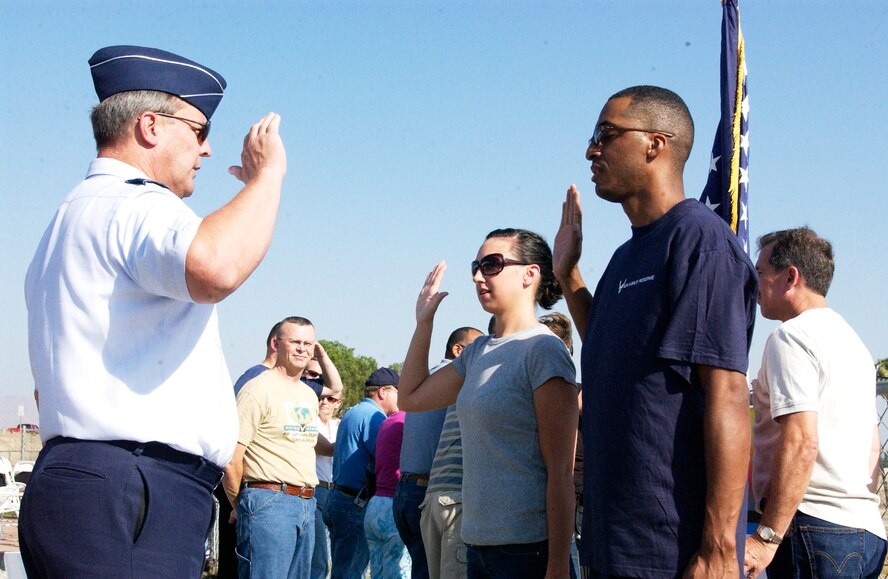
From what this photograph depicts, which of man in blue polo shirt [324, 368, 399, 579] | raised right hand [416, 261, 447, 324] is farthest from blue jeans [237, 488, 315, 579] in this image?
raised right hand [416, 261, 447, 324]

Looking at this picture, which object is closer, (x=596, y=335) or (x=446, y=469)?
(x=596, y=335)

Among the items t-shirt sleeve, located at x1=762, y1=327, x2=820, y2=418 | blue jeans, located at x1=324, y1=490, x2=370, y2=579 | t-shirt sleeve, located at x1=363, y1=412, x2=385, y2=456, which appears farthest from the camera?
t-shirt sleeve, located at x1=363, y1=412, x2=385, y2=456

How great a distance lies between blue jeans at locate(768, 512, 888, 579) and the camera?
357 cm

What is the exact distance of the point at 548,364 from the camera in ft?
12.3

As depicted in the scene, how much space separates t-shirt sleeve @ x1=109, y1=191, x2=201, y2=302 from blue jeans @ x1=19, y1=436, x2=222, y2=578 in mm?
392

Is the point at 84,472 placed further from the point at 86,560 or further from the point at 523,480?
the point at 523,480

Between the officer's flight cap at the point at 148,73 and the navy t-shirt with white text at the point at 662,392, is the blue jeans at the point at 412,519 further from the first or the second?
the officer's flight cap at the point at 148,73

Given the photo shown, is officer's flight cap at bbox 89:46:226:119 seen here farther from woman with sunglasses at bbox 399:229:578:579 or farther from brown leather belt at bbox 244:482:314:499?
brown leather belt at bbox 244:482:314:499

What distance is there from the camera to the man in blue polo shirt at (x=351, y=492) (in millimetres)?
8289

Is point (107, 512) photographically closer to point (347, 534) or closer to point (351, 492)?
point (351, 492)

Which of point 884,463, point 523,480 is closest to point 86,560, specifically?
point 523,480

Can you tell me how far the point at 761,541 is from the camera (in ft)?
11.1

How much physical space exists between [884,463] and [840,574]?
2158mm

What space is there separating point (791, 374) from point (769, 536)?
2.00 feet
